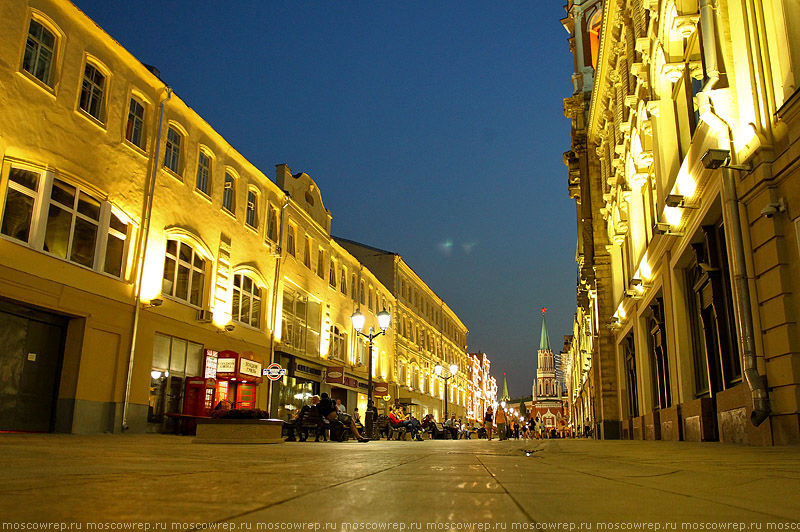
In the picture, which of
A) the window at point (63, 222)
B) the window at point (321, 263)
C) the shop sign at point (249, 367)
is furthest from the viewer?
the window at point (321, 263)

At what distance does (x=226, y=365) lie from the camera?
2275 cm

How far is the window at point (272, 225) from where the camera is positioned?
28.7 meters

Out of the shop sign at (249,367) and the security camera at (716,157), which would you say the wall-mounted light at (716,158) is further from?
the shop sign at (249,367)

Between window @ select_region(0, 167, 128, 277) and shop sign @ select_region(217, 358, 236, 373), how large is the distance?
18.7ft

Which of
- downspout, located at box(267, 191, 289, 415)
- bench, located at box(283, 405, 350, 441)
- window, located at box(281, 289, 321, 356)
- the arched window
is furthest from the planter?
window, located at box(281, 289, 321, 356)

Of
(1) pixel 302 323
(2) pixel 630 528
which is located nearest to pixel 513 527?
(2) pixel 630 528

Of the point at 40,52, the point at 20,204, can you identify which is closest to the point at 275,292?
the point at 20,204

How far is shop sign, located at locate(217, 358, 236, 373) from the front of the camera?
22688 mm

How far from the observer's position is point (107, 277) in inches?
695

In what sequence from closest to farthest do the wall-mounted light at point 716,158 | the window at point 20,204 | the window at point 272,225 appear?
the wall-mounted light at point 716,158, the window at point 20,204, the window at point 272,225

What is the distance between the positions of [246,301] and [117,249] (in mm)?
7960

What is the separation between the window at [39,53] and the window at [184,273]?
250 inches

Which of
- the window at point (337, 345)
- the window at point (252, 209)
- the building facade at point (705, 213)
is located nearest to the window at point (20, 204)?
the window at point (252, 209)

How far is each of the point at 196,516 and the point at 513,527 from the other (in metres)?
0.87
